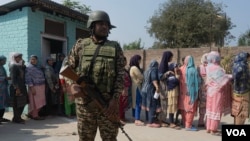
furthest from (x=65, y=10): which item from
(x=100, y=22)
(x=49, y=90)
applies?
(x=100, y=22)

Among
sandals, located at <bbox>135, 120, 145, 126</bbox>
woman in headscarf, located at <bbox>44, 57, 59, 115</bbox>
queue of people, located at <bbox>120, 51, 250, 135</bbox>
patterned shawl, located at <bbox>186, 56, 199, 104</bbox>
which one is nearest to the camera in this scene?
queue of people, located at <bbox>120, 51, 250, 135</bbox>

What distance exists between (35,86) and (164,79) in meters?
3.28

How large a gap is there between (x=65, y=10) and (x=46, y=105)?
9.38 ft

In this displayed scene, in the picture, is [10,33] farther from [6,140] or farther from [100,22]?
[100,22]

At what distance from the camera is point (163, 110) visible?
7648mm

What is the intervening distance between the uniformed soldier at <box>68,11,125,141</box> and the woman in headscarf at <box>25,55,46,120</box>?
4.81 m

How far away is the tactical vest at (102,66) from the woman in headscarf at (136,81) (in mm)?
4427

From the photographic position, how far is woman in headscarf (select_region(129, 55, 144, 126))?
7.93 m

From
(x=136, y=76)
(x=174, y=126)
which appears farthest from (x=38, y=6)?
(x=174, y=126)

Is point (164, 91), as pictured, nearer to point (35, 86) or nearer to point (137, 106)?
point (137, 106)

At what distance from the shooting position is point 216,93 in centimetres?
661

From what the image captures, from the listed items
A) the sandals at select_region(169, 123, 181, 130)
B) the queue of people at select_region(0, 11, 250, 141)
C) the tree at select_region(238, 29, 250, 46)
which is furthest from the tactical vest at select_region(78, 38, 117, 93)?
the tree at select_region(238, 29, 250, 46)

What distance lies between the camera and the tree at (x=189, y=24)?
1037 inches

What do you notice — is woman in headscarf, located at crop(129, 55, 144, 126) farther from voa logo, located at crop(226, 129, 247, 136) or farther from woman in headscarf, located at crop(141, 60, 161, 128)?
voa logo, located at crop(226, 129, 247, 136)
